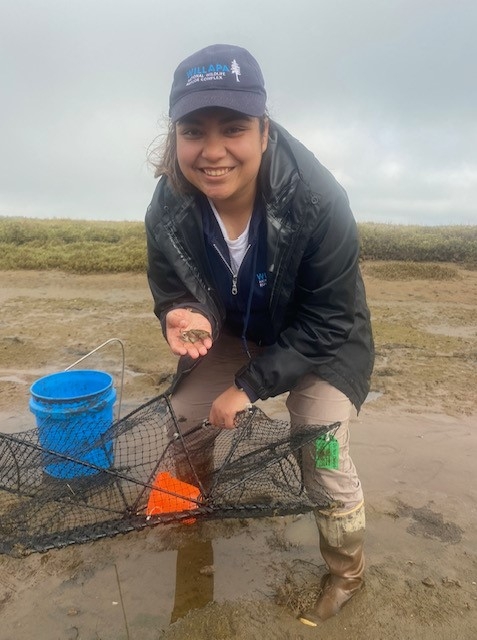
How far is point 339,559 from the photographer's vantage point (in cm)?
266

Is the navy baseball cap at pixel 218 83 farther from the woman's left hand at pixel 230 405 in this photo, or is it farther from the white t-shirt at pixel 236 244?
the woman's left hand at pixel 230 405

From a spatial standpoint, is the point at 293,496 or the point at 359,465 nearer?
the point at 293,496

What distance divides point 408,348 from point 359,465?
2.68 meters

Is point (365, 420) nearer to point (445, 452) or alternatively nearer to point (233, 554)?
point (445, 452)

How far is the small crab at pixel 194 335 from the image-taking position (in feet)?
8.13

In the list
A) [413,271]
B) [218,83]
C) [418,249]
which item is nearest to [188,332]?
[218,83]

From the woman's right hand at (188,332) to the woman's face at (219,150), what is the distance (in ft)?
1.75

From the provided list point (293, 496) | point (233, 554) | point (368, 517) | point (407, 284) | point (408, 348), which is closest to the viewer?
point (293, 496)

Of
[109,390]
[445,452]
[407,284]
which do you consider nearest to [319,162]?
[109,390]

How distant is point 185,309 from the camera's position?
2686 mm

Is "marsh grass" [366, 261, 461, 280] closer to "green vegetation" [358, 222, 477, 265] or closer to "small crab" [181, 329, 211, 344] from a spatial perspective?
"green vegetation" [358, 222, 477, 265]

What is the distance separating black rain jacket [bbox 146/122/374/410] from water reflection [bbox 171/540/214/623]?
1.02 metres

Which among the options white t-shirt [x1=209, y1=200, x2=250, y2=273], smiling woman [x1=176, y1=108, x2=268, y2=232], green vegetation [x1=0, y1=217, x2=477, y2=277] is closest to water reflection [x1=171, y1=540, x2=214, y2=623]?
white t-shirt [x1=209, y1=200, x2=250, y2=273]

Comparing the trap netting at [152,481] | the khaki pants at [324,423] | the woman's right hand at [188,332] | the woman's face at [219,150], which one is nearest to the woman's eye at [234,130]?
the woman's face at [219,150]
